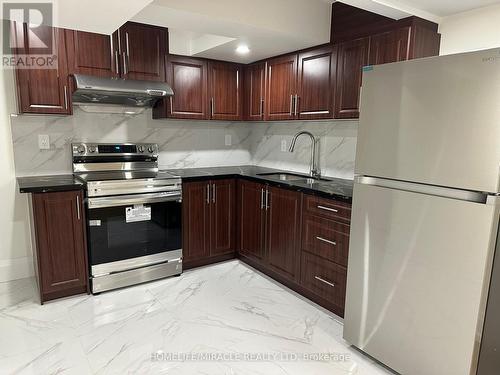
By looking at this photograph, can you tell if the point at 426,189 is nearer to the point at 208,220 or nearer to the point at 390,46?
the point at 390,46

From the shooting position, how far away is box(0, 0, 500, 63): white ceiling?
2076 mm

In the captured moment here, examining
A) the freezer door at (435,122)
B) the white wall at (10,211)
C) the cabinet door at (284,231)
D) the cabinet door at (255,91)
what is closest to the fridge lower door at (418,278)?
the freezer door at (435,122)

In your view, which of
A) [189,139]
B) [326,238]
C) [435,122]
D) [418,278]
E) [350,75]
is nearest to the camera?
[435,122]

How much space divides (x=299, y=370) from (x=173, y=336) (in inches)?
33.7

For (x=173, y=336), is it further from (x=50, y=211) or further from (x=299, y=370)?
(x=50, y=211)

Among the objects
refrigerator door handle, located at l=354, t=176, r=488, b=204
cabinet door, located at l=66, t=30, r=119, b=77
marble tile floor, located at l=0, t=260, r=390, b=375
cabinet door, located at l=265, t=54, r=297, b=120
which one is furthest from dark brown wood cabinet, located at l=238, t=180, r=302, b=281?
cabinet door, located at l=66, t=30, r=119, b=77

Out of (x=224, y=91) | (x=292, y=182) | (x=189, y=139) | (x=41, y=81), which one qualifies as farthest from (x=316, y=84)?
(x=41, y=81)

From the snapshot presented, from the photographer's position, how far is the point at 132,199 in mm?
2844

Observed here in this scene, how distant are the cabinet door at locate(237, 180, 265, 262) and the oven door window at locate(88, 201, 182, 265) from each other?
0.65 meters

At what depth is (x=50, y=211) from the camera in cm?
253

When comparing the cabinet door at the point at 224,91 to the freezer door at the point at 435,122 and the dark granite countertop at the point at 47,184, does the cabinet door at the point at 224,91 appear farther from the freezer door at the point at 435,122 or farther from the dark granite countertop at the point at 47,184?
the freezer door at the point at 435,122

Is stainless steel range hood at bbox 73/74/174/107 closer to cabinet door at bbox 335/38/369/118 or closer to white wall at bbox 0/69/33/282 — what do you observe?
white wall at bbox 0/69/33/282

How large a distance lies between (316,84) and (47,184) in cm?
229

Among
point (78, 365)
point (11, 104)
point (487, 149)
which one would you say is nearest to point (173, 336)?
point (78, 365)
